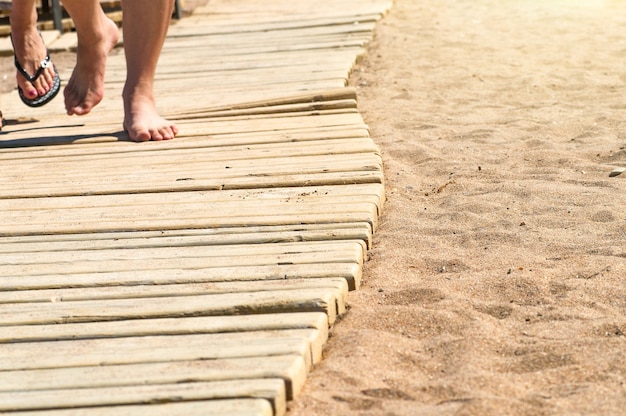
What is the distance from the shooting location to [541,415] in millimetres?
1720

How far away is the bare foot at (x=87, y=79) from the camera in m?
3.82

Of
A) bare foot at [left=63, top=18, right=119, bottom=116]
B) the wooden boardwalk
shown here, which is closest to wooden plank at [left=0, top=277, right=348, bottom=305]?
the wooden boardwalk

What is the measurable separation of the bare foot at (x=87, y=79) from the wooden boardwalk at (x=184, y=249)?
0.12 metres

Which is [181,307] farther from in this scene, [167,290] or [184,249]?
[184,249]

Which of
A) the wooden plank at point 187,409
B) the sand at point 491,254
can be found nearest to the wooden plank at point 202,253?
the sand at point 491,254

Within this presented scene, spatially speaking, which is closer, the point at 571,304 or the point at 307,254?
the point at 571,304

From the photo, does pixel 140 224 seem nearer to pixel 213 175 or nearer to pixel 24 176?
pixel 213 175

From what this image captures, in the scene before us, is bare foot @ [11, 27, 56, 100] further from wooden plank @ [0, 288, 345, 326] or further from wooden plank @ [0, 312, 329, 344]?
wooden plank @ [0, 312, 329, 344]

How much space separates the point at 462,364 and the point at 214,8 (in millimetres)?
6786

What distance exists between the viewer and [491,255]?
2555mm

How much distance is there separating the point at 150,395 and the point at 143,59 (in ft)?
6.90

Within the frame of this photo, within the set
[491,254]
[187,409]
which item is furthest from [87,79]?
[187,409]

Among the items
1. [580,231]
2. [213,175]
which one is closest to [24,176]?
[213,175]

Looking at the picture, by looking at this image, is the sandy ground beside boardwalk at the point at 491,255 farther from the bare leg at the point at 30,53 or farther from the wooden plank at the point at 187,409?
the bare leg at the point at 30,53
